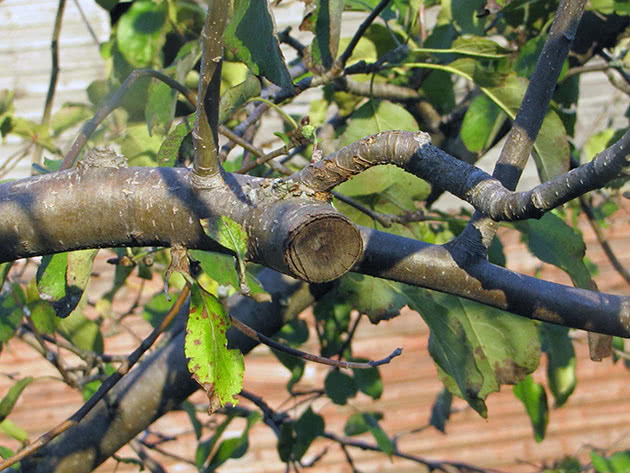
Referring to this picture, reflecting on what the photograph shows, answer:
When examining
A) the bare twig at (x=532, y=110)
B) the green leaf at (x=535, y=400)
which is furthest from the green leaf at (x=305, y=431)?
the bare twig at (x=532, y=110)

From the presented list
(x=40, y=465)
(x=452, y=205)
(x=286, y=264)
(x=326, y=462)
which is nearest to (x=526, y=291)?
(x=286, y=264)

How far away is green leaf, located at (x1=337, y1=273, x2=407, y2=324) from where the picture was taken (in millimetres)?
1095

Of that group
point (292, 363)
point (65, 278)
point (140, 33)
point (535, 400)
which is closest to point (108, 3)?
point (140, 33)

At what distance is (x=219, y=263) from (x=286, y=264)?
250 millimetres

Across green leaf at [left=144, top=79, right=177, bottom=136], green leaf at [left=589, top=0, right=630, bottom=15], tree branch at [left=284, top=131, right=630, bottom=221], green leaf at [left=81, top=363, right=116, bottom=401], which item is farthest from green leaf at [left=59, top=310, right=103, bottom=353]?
green leaf at [left=589, top=0, right=630, bottom=15]

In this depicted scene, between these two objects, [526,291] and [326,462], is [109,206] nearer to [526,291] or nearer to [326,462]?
[526,291]

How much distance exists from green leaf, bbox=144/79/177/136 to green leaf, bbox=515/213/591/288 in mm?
491

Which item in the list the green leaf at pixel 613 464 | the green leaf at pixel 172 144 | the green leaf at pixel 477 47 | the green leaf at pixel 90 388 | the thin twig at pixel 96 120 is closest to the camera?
the thin twig at pixel 96 120

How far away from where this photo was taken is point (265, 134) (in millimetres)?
2143

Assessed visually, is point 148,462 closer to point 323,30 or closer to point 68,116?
point 68,116

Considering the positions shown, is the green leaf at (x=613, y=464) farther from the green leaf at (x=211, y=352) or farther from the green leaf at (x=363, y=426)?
the green leaf at (x=211, y=352)

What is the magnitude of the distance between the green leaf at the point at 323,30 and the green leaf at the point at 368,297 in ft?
0.99

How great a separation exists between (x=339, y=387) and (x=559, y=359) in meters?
0.42

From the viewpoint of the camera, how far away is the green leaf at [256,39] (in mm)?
Answer: 581
